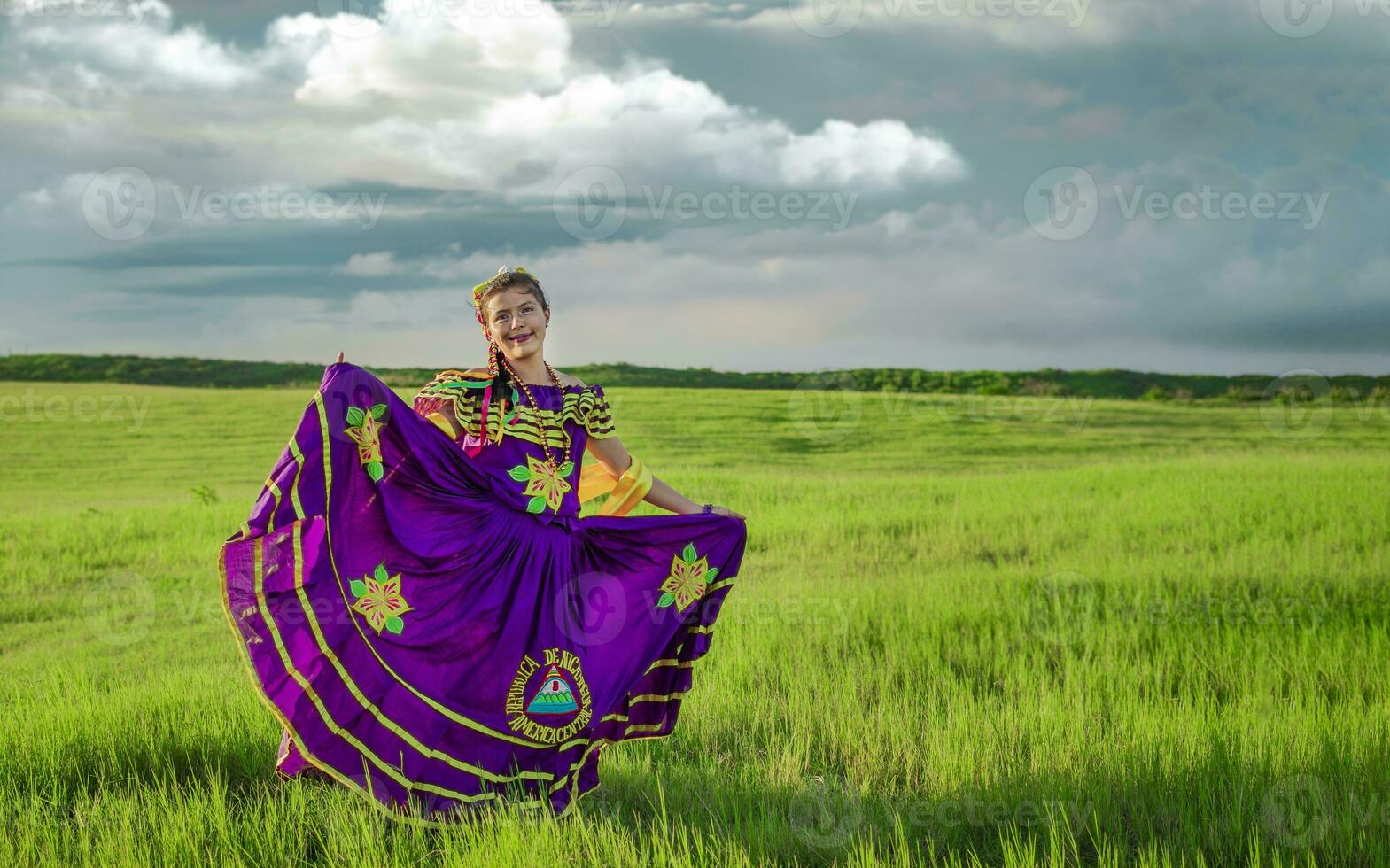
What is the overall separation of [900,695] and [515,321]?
3536 millimetres

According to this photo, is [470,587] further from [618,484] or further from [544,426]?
[618,484]

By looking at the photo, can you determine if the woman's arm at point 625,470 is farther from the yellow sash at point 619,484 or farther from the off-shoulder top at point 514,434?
the off-shoulder top at point 514,434

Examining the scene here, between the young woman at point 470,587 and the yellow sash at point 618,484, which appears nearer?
the young woman at point 470,587

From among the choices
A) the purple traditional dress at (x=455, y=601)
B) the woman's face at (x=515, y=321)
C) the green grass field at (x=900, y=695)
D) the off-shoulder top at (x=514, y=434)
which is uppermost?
the woman's face at (x=515, y=321)

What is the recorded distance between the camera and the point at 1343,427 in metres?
28.1

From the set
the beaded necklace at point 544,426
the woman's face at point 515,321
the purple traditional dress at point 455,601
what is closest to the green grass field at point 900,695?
the purple traditional dress at point 455,601

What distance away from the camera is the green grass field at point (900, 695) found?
4.12 m

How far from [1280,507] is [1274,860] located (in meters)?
10.7

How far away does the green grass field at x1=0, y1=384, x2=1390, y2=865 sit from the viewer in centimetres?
412

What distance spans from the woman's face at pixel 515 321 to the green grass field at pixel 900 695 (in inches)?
87.1

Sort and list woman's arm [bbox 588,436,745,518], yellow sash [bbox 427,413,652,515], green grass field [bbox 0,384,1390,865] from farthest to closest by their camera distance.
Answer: yellow sash [bbox 427,413,652,515] → woman's arm [bbox 588,436,745,518] → green grass field [bbox 0,384,1390,865]

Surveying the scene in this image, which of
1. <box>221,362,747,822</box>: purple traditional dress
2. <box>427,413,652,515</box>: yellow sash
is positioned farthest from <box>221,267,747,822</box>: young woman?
<box>427,413,652,515</box>: yellow sash

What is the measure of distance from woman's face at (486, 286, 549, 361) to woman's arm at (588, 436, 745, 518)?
640mm

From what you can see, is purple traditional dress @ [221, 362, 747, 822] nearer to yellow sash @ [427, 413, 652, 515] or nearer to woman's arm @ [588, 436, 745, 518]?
woman's arm @ [588, 436, 745, 518]
